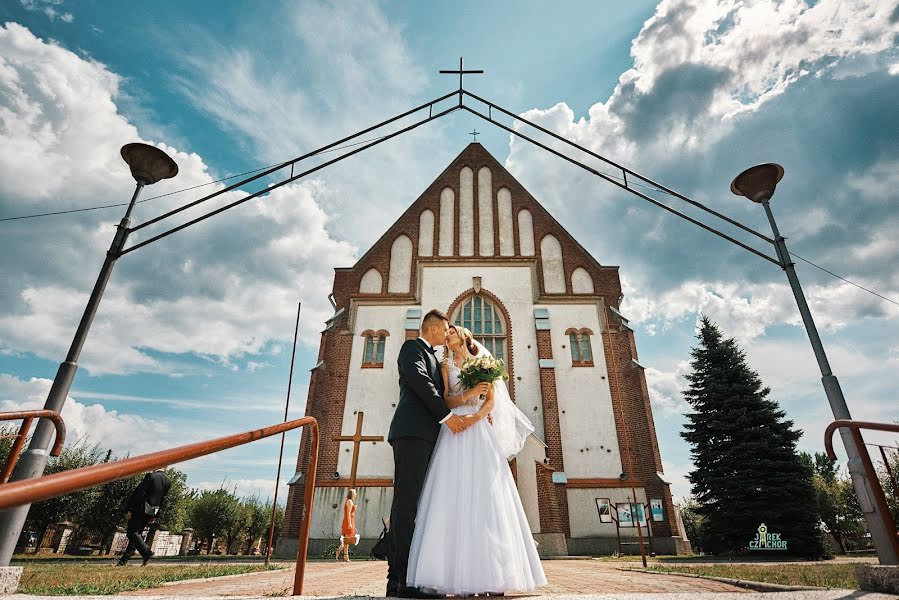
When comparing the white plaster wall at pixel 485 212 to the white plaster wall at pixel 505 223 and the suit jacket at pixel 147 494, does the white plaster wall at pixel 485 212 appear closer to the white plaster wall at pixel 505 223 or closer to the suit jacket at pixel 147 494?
the white plaster wall at pixel 505 223

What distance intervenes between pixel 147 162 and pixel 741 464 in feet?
63.9

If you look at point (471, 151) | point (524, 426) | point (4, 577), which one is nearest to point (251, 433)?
point (4, 577)

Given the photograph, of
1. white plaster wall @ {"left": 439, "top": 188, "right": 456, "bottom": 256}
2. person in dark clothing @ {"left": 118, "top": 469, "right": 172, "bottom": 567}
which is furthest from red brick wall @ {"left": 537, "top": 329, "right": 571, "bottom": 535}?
person in dark clothing @ {"left": 118, "top": 469, "right": 172, "bottom": 567}

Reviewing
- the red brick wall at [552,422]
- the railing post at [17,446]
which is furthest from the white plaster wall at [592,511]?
the railing post at [17,446]

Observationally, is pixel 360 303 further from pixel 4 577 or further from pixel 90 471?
pixel 90 471

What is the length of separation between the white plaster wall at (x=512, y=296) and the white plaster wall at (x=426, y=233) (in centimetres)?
84

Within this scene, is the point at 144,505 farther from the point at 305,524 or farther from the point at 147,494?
the point at 305,524

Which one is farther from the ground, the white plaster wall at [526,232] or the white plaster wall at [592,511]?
the white plaster wall at [526,232]

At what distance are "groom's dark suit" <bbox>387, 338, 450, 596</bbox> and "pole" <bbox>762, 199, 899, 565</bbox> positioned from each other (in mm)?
4113

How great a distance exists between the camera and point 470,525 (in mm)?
3410

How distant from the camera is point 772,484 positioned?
1532cm

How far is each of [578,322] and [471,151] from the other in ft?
33.5

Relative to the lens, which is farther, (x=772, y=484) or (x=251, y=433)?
(x=772, y=484)

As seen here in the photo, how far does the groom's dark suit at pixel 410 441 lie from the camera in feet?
10.7
